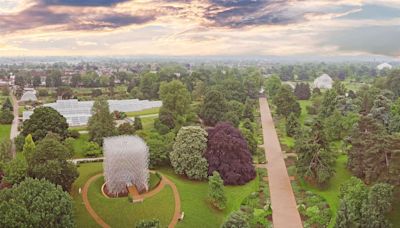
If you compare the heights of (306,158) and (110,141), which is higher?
(110,141)

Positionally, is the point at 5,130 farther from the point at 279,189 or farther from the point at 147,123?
the point at 279,189

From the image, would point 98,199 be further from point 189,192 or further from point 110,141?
point 189,192

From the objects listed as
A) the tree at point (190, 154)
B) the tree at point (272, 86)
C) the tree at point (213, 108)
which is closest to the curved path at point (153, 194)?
the tree at point (190, 154)

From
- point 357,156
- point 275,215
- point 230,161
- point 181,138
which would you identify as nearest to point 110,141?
point 181,138

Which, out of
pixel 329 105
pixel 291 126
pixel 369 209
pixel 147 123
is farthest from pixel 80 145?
pixel 329 105

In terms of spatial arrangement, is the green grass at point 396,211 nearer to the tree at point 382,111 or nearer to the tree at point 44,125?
the tree at point 382,111
